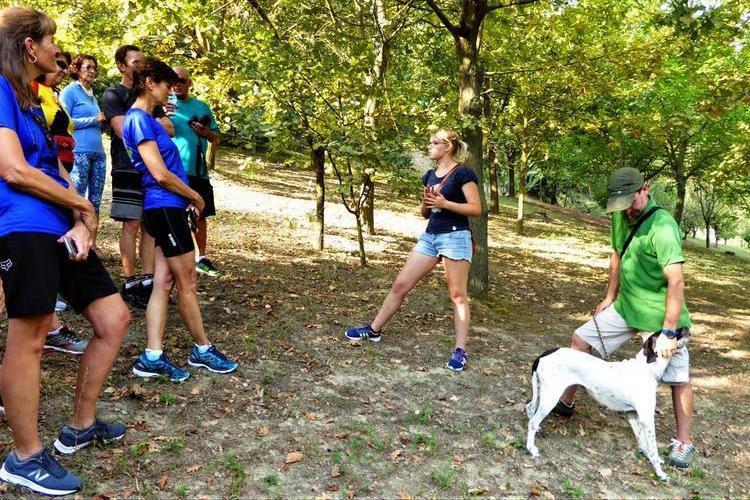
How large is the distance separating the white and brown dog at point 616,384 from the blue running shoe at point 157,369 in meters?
2.59

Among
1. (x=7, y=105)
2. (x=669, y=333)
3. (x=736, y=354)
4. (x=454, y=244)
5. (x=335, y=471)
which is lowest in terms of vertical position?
(x=736, y=354)

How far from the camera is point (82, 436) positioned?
3.09m

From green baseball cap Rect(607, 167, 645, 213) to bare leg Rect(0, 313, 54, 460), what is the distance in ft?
12.0

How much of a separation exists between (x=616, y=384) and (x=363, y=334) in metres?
2.46

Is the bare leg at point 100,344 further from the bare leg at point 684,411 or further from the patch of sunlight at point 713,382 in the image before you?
the patch of sunlight at point 713,382

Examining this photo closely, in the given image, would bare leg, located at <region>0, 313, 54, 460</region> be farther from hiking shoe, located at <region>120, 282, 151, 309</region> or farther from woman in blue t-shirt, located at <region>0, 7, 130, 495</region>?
hiking shoe, located at <region>120, 282, 151, 309</region>

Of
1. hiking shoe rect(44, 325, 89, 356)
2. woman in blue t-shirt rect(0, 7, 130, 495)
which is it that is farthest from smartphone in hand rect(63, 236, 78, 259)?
hiking shoe rect(44, 325, 89, 356)

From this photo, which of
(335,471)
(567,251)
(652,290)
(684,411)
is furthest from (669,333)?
(567,251)

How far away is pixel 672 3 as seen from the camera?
5469 mm

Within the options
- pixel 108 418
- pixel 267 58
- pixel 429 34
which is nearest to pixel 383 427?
pixel 108 418

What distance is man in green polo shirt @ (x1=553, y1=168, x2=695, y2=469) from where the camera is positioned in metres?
3.73

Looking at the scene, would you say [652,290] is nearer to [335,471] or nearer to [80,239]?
[335,471]

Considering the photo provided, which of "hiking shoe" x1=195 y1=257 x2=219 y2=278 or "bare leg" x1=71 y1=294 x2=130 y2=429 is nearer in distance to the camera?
"bare leg" x1=71 y1=294 x2=130 y2=429

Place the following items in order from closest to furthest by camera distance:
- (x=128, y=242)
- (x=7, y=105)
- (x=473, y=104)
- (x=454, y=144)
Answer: (x=7, y=105) → (x=454, y=144) → (x=128, y=242) → (x=473, y=104)
